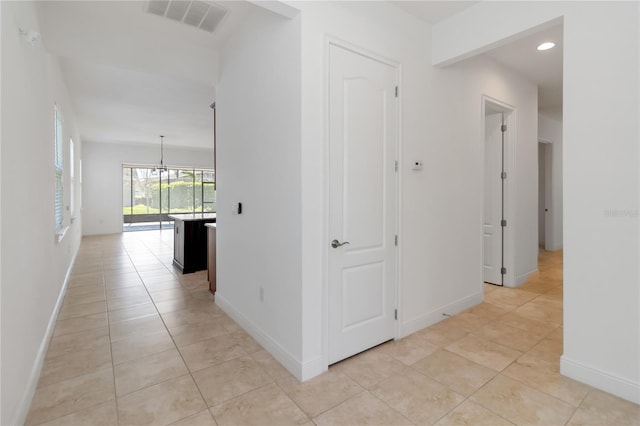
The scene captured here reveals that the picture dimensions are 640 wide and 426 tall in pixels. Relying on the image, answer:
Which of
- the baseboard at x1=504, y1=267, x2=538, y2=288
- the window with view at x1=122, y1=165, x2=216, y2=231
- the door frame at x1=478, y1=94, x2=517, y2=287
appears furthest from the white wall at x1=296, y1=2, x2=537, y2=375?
the window with view at x1=122, y1=165, x2=216, y2=231

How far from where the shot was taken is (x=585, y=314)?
7.05ft

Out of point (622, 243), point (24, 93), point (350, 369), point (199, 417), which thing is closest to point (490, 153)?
point (622, 243)

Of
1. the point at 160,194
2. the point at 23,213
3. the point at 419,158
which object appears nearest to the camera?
the point at 23,213

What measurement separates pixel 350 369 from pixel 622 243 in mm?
1957

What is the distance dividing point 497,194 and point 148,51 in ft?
14.9

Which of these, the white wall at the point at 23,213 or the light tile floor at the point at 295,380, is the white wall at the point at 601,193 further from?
the white wall at the point at 23,213

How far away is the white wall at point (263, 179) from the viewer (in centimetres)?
228

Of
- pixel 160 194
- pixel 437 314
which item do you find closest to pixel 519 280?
pixel 437 314

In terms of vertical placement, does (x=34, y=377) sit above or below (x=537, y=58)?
below

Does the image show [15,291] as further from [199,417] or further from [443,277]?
[443,277]

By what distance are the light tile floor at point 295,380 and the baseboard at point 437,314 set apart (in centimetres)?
6

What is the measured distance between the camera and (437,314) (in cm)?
320

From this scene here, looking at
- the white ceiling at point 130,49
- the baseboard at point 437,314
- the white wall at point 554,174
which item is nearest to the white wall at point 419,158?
the baseboard at point 437,314

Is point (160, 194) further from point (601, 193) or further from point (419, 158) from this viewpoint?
point (601, 193)
